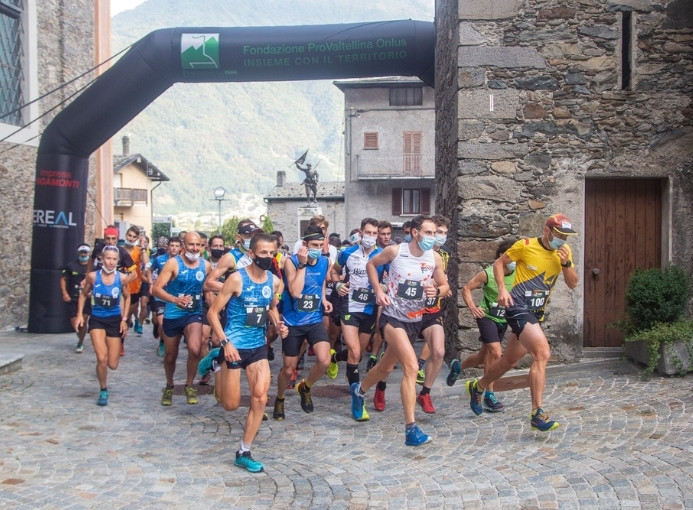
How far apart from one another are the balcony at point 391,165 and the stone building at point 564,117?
32.6m

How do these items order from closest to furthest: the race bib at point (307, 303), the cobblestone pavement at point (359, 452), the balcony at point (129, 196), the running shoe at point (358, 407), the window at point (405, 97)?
1. the cobblestone pavement at point (359, 452)
2. the running shoe at point (358, 407)
3. the race bib at point (307, 303)
4. the window at point (405, 97)
5. the balcony at point (129, 196)

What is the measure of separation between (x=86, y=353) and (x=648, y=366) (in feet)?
27.2

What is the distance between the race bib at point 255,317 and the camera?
6.15 m

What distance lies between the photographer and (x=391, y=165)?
42.1 m

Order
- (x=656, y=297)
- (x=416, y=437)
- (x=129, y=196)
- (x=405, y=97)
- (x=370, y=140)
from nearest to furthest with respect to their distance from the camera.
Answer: (x=416, y=437)
(x=656, y=297)
(x=405, y=97)
(x=370, y=140)
(x=129, y=196)

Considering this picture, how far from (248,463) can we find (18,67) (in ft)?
43.7

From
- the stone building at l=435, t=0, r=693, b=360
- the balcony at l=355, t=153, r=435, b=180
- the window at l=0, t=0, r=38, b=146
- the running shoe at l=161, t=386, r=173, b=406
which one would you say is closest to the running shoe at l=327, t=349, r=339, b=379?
the stone building at l=435, t=0, r=693, b=360

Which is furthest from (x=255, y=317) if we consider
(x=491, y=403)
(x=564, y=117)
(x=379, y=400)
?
(x=564, y=117)

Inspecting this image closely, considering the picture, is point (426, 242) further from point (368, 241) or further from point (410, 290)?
point (368, 241)

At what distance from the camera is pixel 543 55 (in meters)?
9.09

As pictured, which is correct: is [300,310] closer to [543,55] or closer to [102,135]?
[543,55]

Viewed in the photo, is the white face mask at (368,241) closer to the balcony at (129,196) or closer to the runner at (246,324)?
A: the runner at (246,324)

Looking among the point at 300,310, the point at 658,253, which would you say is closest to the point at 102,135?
the point at 300,310

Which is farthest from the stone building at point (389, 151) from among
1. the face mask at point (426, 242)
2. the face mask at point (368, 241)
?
the face mask at point (426, 242)
